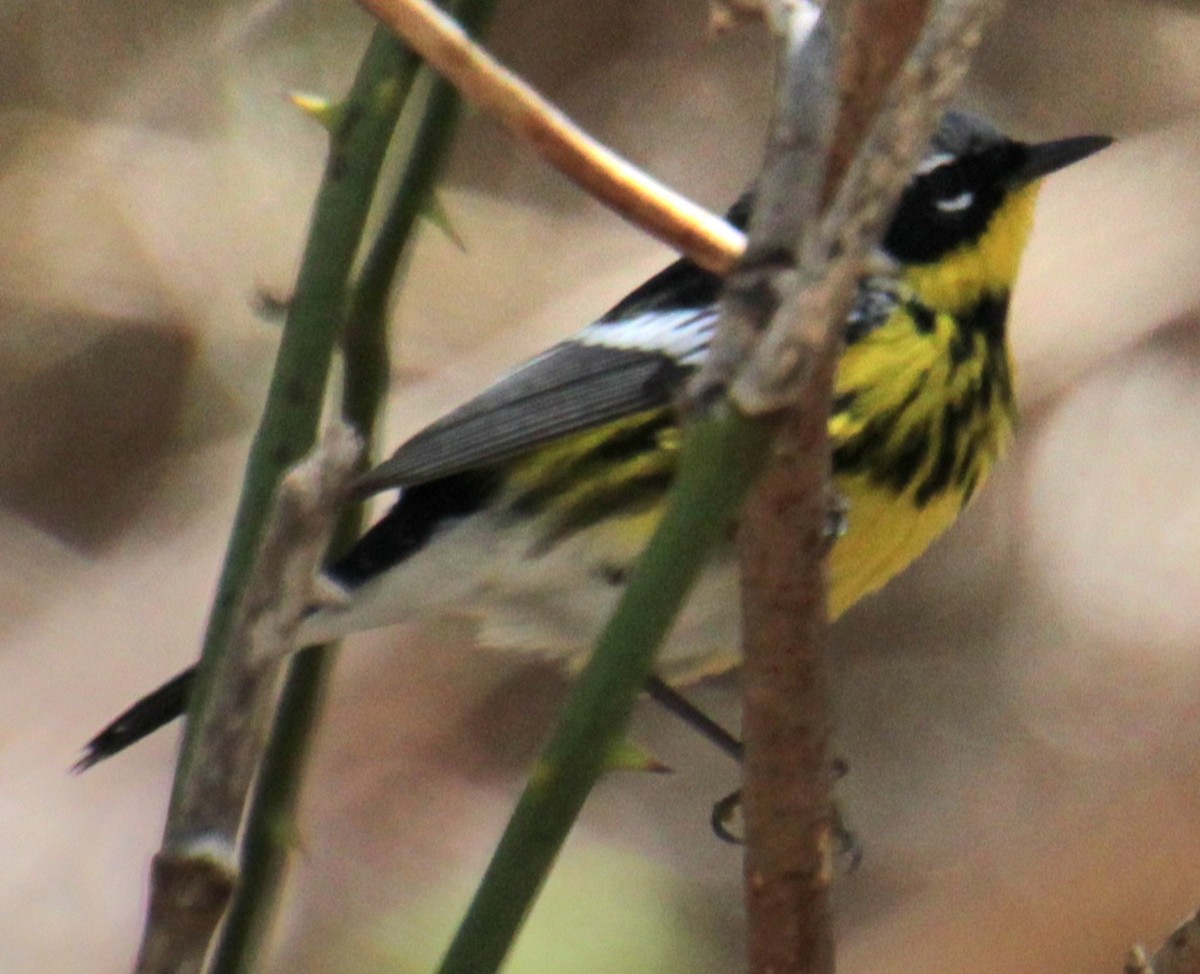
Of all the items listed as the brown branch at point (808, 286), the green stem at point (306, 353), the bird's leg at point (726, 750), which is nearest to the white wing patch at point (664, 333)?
the bird's leg at point (726, 750)

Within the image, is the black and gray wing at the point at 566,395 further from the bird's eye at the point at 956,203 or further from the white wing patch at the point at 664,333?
the bird's eye at the point at 956,203

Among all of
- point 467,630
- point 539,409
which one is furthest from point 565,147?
point 467,630

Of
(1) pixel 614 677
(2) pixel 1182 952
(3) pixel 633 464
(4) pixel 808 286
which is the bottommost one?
(3) pixel 633 464

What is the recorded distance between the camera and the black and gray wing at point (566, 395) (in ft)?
3.58

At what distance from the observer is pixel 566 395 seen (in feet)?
3.76

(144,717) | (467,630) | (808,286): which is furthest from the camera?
(467,630)

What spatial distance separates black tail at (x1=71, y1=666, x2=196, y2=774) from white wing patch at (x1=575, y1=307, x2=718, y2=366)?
1.13 ft

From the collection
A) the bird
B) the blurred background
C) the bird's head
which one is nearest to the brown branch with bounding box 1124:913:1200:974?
the bird

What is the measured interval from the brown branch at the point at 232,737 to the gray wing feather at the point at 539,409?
1.54ft

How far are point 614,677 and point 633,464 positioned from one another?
2.18ft

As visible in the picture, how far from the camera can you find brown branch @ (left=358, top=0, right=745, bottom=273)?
542 millimetres

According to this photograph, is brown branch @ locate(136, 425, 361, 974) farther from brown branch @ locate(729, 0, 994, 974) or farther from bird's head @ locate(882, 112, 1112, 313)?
bird's head @ locate(882, 112, 1112, 313)

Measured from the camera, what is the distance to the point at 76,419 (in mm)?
1913

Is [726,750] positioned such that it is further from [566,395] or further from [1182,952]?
[1182,952]
